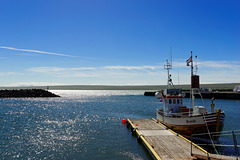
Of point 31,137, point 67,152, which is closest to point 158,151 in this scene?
point 67,152

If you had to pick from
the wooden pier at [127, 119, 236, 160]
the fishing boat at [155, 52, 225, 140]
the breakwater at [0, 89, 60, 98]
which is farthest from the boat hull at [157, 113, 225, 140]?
the breakwater at [0, 89, 60, 98]

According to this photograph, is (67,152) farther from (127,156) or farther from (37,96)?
(37,96)

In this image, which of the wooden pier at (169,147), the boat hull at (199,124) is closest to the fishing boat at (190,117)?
the boat hull at (199,124)

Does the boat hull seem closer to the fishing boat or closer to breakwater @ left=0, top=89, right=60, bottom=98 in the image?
the fishing boat

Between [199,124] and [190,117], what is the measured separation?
118 cm

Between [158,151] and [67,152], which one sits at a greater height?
[158,151]

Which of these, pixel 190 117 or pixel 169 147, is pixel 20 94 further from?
pixel 169 147

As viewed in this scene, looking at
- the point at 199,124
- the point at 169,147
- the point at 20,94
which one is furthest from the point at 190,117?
the point at 20,94

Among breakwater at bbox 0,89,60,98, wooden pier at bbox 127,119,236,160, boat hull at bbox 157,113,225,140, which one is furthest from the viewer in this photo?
breakwater at bbox 0,89,60,98

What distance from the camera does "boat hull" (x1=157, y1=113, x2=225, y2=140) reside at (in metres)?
20.0

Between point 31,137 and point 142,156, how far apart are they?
594 inches

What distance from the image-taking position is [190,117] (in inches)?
843

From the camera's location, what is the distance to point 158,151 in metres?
15.8

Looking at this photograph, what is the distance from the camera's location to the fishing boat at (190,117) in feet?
66.0
